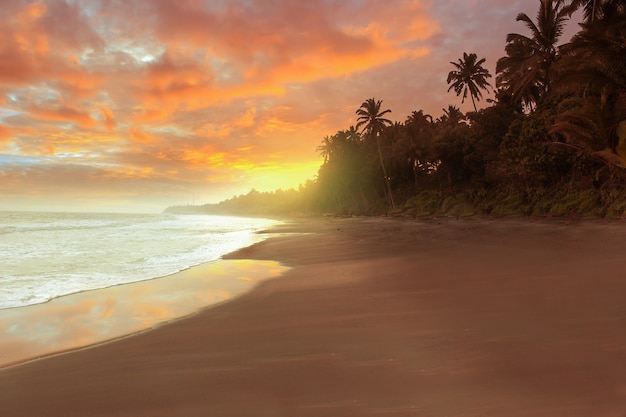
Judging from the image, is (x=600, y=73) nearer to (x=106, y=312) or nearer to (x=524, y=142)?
(x=524, y=142)

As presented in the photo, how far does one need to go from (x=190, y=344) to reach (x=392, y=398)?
2.64 m

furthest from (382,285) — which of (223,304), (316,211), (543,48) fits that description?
(316,211)

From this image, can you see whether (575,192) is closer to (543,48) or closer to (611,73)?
(611,73)

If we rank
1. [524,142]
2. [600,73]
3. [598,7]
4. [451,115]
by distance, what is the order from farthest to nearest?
[451,115] → [524,142] → [600,73] → [598,7]

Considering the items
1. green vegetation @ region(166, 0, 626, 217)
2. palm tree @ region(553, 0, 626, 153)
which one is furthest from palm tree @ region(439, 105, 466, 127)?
palm tree @ region(553, 0, 626, 153)

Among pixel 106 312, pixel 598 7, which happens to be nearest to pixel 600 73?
pixel 598 7

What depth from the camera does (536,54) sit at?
34281mm

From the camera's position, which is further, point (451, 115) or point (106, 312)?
point (451, 115)

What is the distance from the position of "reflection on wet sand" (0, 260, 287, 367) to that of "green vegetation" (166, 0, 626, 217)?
19.5 m

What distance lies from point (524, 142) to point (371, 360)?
32.0 meters

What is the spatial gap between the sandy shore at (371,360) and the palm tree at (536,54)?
107 ft

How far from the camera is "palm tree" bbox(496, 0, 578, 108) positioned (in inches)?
1293

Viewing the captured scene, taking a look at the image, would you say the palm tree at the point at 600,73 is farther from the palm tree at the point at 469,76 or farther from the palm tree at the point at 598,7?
the palm tree at the point at 469,76

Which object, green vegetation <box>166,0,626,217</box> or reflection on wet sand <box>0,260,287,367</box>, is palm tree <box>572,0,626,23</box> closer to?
green vegetation <box>166,0,626,217</box>
